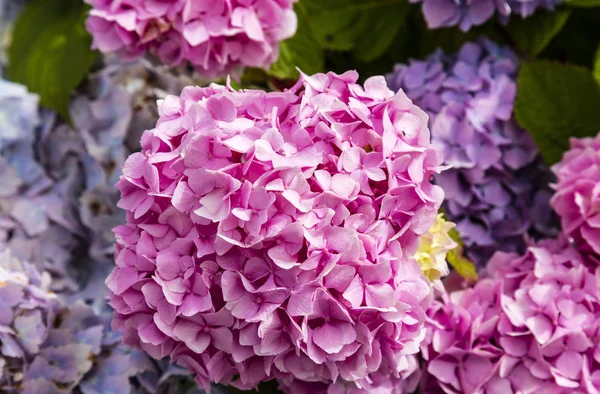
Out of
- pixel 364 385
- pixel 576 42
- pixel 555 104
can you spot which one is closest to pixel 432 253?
pixel 364 385

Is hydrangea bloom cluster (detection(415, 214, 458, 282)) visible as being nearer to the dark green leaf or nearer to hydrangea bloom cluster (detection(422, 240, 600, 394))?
hydrangea bloom cluster (detection(422, 240, 600, 394))

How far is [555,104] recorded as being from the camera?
778mm

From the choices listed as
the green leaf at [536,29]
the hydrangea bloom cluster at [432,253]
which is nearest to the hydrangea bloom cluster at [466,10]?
the green leaf at [536,29]

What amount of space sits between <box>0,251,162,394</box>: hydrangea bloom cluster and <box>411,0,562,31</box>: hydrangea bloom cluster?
405 mm

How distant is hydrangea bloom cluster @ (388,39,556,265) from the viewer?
2.44ft

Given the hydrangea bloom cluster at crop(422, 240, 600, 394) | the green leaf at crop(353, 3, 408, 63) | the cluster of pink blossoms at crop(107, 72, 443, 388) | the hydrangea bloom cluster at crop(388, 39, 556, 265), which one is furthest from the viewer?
the green leaf at crop(353, 3, 408, 63)

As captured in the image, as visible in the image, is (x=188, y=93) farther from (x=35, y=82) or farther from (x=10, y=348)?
(x=35, y=82)

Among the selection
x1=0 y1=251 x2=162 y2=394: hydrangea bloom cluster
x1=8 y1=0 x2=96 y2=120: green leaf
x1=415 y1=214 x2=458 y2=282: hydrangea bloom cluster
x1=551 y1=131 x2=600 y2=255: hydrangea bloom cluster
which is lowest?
x1=0 y1=251 x2=162 y2=394: hydrangea bloom cluster

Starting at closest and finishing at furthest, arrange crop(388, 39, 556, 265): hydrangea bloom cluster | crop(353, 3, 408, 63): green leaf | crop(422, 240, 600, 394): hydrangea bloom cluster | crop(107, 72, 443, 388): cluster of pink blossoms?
crop(107, 72, 443, 388): cluster of pink blossoms
crop(422, 240, 600, 394): hydrangea bloom cluster
crop(388, 39, 556, 265): hydrangea bloom cluster
crop(353, 3, 408, 63): green leaf

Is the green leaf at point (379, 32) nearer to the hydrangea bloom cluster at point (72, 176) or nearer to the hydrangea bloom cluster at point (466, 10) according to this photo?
the hydrangea bloom cluster at point (466, 10)

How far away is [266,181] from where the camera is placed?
0.52m

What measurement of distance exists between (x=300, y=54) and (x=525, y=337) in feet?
1.15

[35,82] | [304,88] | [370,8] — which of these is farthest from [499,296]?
[35,82]

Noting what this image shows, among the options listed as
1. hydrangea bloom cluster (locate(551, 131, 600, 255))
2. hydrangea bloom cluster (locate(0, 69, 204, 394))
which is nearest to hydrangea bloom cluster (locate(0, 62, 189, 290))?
hydrangea bloom cluster (locate(0, 69, 204, 394))
